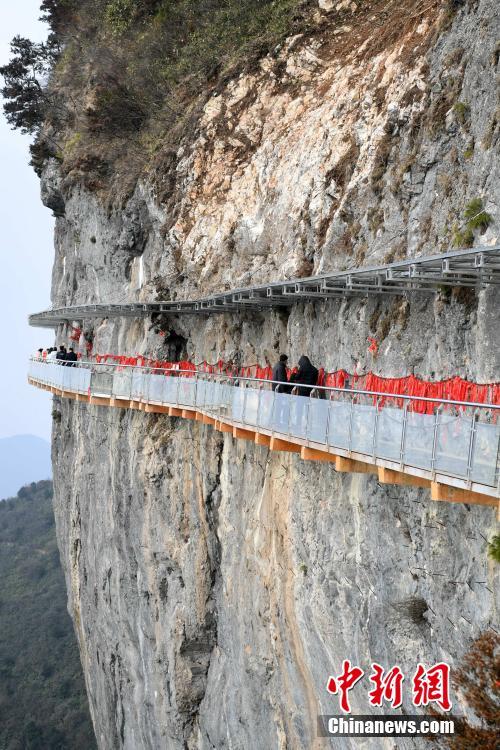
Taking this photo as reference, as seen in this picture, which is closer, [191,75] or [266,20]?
[266,20]

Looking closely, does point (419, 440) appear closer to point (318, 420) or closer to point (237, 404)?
point (318, 420)

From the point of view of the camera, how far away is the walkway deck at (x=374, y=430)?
29.3ft

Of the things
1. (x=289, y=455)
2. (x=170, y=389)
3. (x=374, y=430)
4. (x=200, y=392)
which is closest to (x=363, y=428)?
(x=374, y=430)

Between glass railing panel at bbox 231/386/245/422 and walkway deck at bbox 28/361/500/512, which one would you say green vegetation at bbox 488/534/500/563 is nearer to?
walkway deck at bbox 28/361/500/512

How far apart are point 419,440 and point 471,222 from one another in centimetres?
388

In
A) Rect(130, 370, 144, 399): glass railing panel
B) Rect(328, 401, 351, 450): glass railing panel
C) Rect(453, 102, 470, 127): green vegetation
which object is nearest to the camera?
Rect(328, 401, 351, 450): glass railing panel

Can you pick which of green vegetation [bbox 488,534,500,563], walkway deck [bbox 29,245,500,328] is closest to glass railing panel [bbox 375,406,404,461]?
green vegetation [bbox 488,534,500,563]

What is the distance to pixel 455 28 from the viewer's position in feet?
49.3

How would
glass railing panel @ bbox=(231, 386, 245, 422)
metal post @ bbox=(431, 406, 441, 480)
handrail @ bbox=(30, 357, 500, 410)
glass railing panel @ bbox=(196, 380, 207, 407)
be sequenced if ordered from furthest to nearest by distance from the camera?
1. glass railing panel @ bbox=(196, 380, 207, 407)
2. glass railing panel @ bbox=(231, 386, 245, 422)
3. metal post @ bbox=(431, 406, 441, 480)
4. handrail @ bbox=(30, 357, 500, 410)

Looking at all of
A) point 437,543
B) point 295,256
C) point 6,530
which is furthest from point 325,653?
point 6,530

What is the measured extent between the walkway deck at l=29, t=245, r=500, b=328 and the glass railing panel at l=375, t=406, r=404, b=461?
6.69 feet

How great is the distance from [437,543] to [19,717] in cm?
4968

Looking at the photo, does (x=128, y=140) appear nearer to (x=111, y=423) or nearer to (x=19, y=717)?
(x=111, y=423)

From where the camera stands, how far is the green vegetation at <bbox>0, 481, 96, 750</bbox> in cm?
5122
